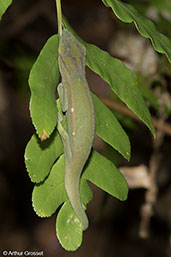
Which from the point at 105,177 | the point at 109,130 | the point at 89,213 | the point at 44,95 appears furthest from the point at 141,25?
the point at 89,213

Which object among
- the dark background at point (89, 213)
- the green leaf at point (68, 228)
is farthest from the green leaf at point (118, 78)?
the dark background at point (89, 213)

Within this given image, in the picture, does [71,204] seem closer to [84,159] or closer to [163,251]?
[84,159]

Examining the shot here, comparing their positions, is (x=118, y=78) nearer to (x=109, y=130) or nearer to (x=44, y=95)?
(x=109, y=130)

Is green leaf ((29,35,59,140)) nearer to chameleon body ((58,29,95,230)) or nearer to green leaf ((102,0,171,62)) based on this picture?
chameleon body ((58,29,95,230))

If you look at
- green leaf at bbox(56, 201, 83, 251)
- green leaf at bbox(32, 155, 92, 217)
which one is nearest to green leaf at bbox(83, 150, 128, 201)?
green leaf at bbox(32, 155, 92, 217)

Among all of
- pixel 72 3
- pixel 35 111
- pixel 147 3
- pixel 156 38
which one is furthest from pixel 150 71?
pixel 72 3

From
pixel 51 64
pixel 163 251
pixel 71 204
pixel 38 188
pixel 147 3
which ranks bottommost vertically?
pixel 163 251
